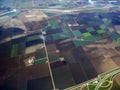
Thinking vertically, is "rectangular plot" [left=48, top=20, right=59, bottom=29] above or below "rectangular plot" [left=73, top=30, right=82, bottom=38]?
above

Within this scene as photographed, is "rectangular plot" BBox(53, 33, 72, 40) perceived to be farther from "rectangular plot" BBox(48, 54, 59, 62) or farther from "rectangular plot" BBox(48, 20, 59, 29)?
"rectangular plot" BBox(48, 54, 59, 62)

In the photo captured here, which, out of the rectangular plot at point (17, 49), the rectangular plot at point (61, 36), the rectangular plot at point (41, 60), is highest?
the rectangular plot at point (61, 36)

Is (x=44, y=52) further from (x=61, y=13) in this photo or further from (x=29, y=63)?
(x=61, y=13)

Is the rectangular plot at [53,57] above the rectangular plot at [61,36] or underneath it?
underneath

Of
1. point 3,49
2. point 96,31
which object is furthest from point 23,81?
point 96,31

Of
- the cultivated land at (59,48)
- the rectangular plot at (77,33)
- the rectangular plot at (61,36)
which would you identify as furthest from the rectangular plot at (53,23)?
the rectangular plot at (77,33)

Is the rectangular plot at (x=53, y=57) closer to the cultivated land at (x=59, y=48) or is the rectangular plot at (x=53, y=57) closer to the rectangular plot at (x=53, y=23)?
the cultivated land at (x=59, y=48)

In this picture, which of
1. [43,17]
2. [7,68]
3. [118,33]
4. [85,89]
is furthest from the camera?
[43,17]

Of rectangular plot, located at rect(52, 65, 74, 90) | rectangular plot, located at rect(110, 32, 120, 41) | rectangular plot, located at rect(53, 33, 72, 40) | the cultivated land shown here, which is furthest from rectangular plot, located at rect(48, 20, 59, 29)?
rectangular plot, located at rect(52, 65, 74, 90)
